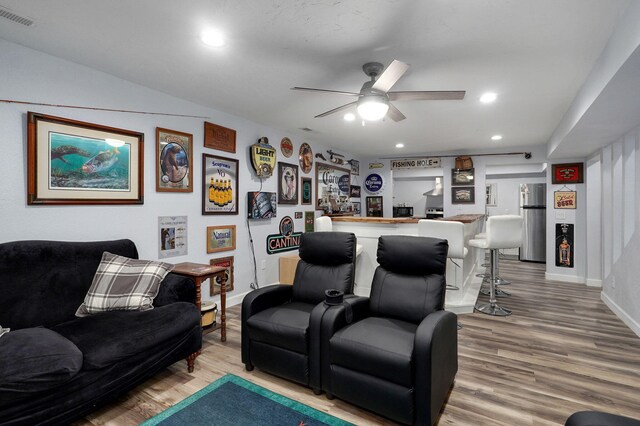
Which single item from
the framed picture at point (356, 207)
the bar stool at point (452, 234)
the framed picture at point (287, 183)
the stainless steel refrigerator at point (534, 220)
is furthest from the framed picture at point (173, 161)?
the stainless steel refrigerator at point (534, 220)

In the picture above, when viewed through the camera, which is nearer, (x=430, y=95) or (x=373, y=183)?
(x=430, y=95)

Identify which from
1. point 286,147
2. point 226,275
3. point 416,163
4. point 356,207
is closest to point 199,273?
point 226,275

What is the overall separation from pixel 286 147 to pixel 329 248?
2.72 meters

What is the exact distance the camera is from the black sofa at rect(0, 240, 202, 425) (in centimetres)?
164

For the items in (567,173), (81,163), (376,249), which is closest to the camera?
(81,163)

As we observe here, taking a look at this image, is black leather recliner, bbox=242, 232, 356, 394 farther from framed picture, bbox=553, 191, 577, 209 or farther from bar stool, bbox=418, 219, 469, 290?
framed picture, bbox=553, 191, 577, 209

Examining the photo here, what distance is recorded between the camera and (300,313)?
2.45m

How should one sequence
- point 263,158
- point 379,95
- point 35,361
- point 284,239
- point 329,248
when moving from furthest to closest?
point 284,239, point 263,158, point 329,248, point 379,95, point 35,361

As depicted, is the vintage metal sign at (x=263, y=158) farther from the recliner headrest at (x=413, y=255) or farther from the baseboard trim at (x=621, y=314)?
the baseboard trim at (x=621, y=314)

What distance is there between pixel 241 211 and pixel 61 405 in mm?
2801

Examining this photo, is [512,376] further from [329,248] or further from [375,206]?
[375,206]

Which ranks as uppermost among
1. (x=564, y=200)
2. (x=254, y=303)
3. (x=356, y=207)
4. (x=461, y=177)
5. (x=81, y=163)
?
(x=461, y=177)

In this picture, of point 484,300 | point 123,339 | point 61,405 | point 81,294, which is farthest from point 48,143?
point 484,300

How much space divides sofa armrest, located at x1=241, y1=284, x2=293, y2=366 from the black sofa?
0.40 metres
